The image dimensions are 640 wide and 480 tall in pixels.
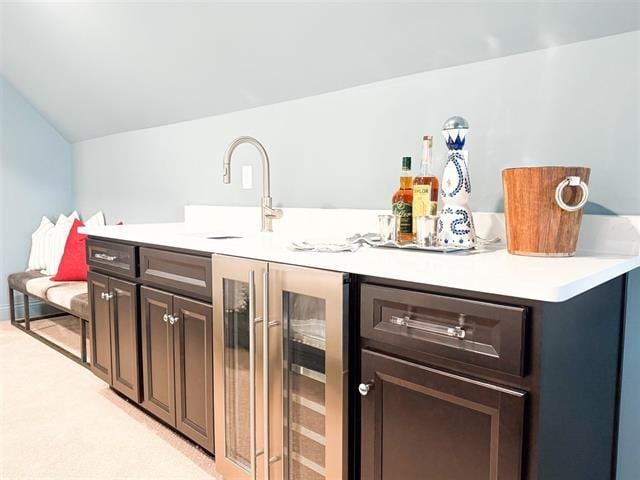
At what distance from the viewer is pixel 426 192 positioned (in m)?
1.50

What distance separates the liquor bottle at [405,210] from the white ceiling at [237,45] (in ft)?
1.37

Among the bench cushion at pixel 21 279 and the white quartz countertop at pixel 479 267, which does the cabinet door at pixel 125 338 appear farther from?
the bench cushion at pixel 21 279

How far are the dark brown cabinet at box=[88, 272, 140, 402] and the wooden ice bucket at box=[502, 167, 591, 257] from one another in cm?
153

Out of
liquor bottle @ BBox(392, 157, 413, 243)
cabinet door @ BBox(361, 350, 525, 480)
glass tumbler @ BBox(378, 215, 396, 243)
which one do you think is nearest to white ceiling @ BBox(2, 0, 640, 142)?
liquor bottle @ BBox(392, 157, 413, 243)

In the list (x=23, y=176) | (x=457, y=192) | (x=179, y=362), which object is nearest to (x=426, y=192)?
(x=457, y=192)

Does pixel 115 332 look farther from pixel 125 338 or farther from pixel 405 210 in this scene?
pixel 405 210

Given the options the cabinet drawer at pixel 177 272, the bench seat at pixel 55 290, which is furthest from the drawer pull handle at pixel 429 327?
the bench seat at pixel 55 290

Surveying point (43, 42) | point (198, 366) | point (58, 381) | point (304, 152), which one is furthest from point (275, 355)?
point (43, 42)

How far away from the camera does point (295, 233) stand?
7.22ft

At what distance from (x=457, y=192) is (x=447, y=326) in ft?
1.59

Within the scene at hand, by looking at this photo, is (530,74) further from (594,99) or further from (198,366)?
(198,366)

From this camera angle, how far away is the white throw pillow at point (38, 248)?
154 inches

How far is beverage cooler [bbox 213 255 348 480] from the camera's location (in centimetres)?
128

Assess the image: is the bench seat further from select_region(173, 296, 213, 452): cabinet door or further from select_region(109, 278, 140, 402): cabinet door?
select_region(173, 296, 213, 452): cabinet door
